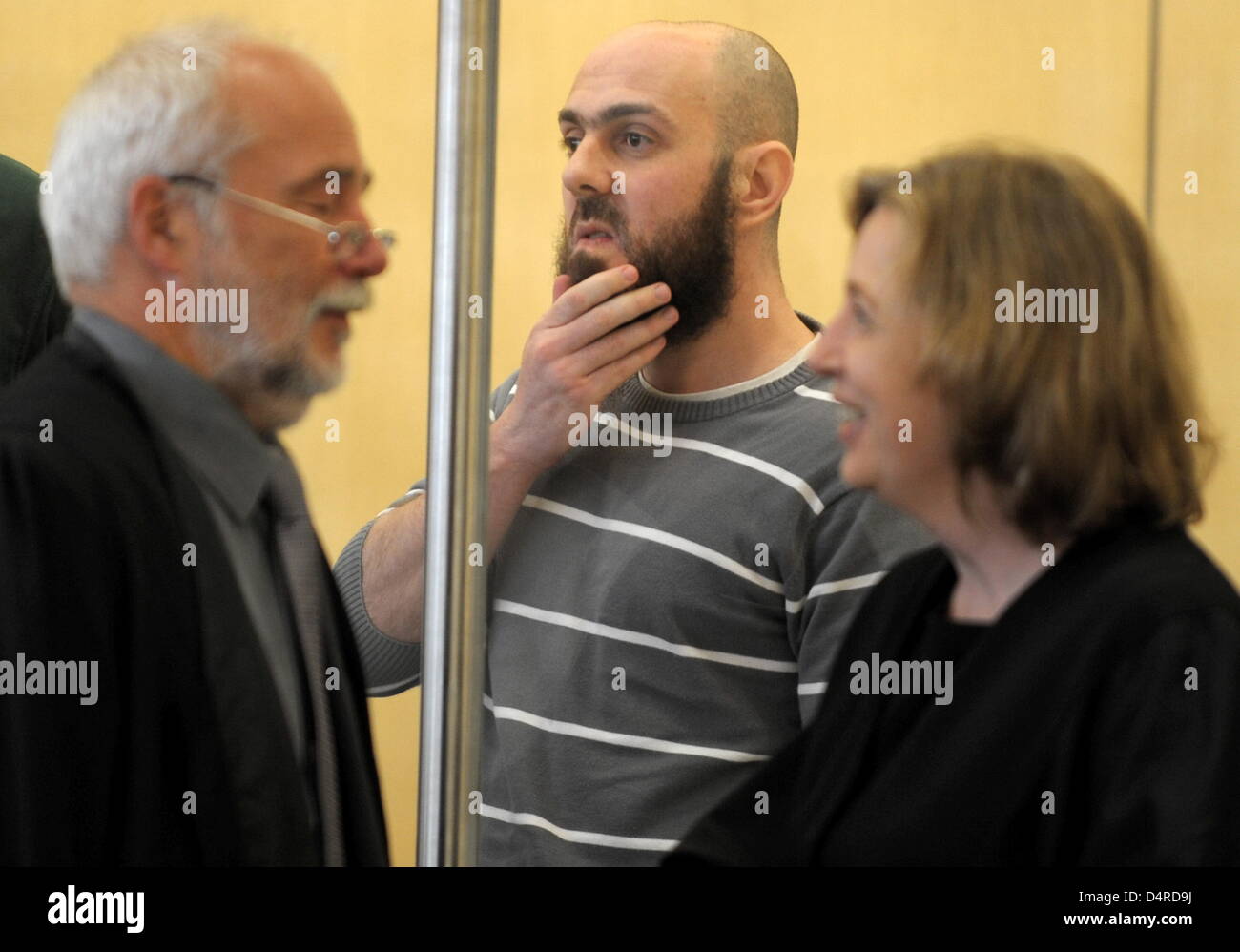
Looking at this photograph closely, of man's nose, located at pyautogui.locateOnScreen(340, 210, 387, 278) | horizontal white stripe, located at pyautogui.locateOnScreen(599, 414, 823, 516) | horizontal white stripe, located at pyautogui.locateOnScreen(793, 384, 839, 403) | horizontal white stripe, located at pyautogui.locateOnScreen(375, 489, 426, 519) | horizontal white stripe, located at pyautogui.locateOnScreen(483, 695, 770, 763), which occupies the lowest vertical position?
horizontal white stripe, located at pyautogui.locateOnScreen(483, 695, 770, 763)

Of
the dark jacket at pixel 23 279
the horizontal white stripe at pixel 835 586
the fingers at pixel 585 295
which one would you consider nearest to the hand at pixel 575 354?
the fingers at pixel 585 295

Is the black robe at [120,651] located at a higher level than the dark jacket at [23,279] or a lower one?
lower

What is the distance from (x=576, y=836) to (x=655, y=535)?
262 millimetres

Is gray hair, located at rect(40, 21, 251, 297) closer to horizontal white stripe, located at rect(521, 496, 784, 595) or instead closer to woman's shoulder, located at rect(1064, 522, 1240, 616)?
horizontal white stripe, located at rect(521, 496, 784, 595)

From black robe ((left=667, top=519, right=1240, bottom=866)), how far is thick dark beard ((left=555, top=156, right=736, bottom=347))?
28 cm

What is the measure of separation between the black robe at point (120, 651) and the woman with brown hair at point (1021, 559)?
1.41ft

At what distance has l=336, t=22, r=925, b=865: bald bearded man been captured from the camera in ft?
3.89

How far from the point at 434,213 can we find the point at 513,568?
0.32 metres

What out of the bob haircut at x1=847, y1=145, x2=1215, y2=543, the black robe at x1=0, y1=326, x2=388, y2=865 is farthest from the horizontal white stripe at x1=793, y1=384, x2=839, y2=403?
the black robe at x1=0, y1=326, x2=388, y2=865

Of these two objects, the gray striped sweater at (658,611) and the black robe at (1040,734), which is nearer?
the black robe at (1040,734)

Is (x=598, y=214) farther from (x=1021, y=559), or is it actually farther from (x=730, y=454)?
(x=1021, y=559)

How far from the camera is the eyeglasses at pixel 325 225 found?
3.72 feet

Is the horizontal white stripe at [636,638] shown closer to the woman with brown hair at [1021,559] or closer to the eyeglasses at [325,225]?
the woman with brown hair at [1021,559]
